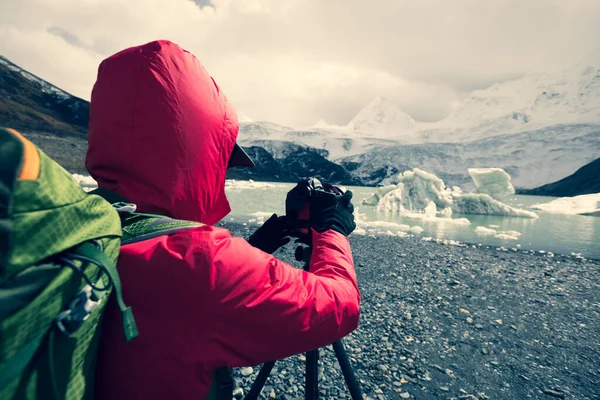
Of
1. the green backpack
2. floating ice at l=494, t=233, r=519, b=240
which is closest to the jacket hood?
the green backpack

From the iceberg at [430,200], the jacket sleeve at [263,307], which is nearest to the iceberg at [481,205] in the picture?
the iceberg at [430,200]

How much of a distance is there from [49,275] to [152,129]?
58 cm

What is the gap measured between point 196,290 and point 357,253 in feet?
32.3

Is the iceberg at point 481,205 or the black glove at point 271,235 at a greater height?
the iceberg at point 481,205

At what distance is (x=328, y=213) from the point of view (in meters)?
1.63

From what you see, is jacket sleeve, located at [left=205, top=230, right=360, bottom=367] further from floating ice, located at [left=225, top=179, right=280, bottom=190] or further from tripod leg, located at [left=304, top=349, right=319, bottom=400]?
floating ice, located at [left=225, top=179, right=280, bottom=190]

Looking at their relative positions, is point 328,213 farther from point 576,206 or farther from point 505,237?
point 576,206

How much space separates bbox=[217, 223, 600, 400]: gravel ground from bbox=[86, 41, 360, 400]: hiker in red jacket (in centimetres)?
286

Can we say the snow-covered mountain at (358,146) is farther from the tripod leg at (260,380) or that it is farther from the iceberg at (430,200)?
the tripod leg at (260,380)

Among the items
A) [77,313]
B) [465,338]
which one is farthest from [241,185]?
[77,313]

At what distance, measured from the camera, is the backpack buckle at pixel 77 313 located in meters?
0.73

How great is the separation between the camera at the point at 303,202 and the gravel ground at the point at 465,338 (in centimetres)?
255

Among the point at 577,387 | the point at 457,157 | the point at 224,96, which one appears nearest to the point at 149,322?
the point at 224,96

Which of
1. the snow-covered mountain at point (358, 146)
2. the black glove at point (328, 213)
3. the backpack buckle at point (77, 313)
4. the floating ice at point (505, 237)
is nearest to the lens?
the backpack buckle at point (77, 313)
